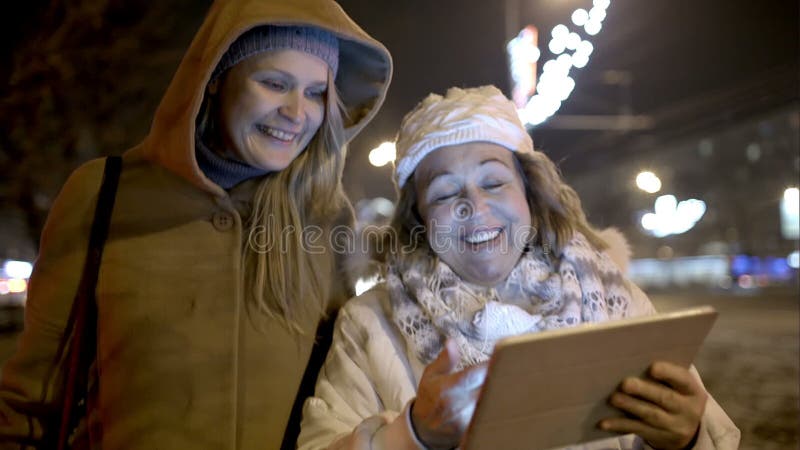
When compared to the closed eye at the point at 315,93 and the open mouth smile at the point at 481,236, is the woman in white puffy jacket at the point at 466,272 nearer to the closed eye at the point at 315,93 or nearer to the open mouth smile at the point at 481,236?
the open mouth smile at the point at 481,236

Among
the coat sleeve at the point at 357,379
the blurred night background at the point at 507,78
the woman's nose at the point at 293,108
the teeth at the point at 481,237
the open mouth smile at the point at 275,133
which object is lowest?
the coat sleeve at the point at 357,379

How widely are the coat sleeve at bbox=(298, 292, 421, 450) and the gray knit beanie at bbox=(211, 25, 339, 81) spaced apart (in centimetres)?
78

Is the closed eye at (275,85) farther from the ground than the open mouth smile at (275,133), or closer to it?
farther from the ground

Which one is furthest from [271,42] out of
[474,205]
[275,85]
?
[474,205]

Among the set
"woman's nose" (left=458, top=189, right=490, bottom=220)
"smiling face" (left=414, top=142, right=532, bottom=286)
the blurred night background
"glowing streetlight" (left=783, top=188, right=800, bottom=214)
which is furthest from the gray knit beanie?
"glowing streetlight" (left=783, top=188, right=800, bottom=214)

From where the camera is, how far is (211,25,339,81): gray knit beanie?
1623 mm

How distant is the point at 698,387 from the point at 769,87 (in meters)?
7.06

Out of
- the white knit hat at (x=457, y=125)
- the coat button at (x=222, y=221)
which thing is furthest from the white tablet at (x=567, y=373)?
the coat button at (x=222, y=221)

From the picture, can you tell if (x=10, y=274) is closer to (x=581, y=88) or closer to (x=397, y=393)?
(x=581, y=88)

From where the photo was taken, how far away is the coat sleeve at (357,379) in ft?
4.75

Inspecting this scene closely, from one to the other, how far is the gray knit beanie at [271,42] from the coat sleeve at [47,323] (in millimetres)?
565

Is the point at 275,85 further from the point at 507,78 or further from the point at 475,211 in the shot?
the point at 507,78

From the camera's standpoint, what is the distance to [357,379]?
1.56m

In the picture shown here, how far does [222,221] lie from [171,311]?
0.28 meters
